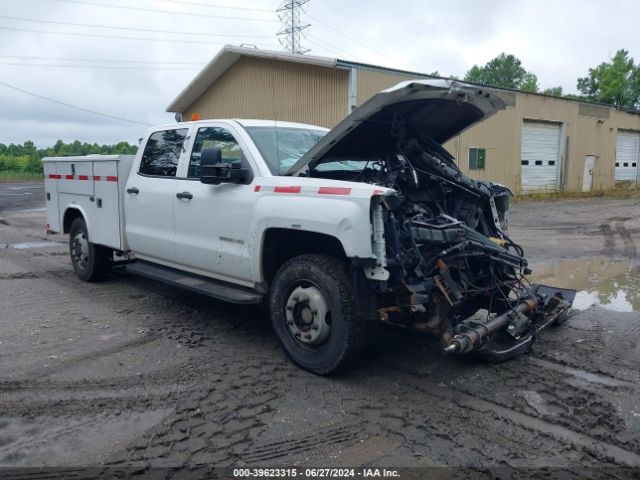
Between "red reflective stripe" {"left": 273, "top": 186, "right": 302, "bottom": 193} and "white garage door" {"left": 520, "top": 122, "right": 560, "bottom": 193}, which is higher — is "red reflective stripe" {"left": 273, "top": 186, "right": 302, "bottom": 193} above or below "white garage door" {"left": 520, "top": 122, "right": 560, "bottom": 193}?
below

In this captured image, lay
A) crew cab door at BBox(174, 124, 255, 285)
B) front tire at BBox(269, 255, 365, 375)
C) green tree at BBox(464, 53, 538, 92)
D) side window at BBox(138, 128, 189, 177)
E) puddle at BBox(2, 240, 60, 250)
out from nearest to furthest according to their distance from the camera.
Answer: front tire at BBox(269, 255, 365, 375), crew cab door at BBox(174, 124, 255, 285), side window at BBox(138, 128, 189, 177), puddle at BBox(2, 240, 60, 250), green tree at BBox(464, 53, 538, 92)

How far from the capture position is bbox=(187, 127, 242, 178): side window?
5426 millimetres

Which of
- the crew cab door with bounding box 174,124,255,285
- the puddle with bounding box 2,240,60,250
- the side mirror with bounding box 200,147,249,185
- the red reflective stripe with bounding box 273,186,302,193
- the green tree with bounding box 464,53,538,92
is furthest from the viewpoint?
the green tree with bounding box 464,53,538,92

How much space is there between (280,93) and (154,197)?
1495 cm

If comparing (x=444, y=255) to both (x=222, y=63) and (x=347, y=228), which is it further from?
(x=222, y=63)

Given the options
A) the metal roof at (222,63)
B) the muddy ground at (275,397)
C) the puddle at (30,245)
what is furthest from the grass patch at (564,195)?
the muddy ground at (275,397)

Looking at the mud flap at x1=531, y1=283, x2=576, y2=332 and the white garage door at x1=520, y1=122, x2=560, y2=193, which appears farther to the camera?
the white garage door at x1=520, y1=122, x2=560, y2=193

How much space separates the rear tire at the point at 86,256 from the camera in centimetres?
766

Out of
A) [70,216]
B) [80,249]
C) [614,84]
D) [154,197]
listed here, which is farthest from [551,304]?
[614,84]

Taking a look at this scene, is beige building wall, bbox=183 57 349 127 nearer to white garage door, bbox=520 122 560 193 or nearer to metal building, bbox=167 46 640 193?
metal building, bbox=167 46 640 193

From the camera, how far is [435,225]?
449 cm

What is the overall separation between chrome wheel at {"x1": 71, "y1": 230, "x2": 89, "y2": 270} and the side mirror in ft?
11.3

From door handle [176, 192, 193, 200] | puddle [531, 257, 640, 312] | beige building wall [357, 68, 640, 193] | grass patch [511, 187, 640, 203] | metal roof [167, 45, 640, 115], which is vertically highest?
metal roof [167, 45, 640, 115]

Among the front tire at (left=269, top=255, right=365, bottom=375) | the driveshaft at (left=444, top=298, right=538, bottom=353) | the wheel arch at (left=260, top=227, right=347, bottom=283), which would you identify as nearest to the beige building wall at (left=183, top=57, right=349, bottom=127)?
the wheel arch at (left=260, top=227, right=347, bottom=283)
